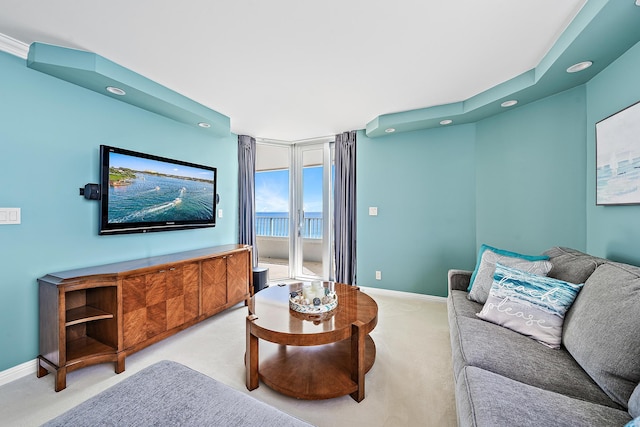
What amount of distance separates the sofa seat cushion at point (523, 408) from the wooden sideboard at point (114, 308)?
2321mm

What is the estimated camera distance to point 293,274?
450cm

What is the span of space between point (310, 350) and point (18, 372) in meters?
2.12

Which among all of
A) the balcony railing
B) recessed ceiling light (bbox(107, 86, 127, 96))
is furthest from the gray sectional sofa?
the balcony railing

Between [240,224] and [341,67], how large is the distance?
272 cm

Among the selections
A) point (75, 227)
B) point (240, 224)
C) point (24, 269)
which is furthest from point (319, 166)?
point (24, 269)

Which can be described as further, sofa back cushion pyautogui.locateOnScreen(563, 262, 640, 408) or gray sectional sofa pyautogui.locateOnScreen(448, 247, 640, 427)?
sofa back cushion pyautogui.locateOnScreen(563, 262, 640, 408)

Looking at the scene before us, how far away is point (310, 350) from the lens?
2.04 metres

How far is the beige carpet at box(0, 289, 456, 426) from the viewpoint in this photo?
1.52 meters

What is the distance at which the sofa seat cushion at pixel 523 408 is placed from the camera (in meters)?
0.87

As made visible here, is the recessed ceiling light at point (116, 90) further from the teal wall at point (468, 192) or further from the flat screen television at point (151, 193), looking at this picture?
the teal wall at point (468, 192)

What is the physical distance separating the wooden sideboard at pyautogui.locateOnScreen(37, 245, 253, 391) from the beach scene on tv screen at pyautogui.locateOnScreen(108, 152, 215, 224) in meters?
0.54

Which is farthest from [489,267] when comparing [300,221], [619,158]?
[300,221]

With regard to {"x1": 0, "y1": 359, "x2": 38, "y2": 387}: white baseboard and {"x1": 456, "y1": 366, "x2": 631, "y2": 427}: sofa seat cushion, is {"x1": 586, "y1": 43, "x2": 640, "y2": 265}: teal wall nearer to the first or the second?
{"x1": 456, "y1": 366, "x2": 631, "y2": 427}: sofa seat cushion

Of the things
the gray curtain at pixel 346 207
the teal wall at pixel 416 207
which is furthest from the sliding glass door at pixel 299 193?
the teal wall at pixel 416 207
